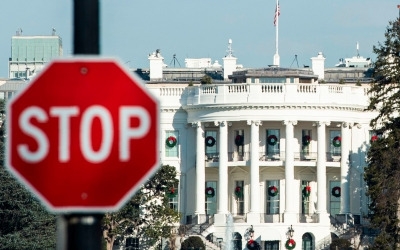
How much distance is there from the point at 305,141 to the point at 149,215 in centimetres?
1894

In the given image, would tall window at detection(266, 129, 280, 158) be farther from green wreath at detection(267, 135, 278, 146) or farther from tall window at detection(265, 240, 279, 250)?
tall window at detection(265, 240, 279, 250)

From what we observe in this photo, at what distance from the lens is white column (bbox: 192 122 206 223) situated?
128 m

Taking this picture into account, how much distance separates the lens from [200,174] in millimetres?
129375

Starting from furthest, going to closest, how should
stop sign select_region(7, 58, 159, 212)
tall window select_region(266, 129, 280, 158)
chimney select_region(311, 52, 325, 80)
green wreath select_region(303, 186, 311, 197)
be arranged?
chimney select_region(311, 52, 325, 80) → green wreath select_region(303, 186, 311, 197) → tall window select_region(266, 129, 280, 158) → stop sign select_region(7, 58, 159, 212)

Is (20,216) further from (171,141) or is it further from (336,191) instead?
(336,191)

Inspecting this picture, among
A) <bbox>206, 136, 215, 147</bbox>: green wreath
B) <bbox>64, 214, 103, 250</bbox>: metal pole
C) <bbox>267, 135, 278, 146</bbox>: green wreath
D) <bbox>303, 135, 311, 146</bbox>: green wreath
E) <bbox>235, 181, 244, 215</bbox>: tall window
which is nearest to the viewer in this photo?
<bbox>64, 214, 103, 250</bbox>: metal pole

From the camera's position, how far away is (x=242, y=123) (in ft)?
426

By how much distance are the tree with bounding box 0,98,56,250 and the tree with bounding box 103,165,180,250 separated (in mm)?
15684

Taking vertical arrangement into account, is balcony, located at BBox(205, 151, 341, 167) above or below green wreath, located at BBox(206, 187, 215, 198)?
above

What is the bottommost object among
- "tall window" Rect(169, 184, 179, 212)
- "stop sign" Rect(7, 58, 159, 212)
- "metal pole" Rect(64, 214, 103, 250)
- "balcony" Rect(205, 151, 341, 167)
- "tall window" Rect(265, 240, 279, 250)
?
"tall window" Rect(265, 240, 279, 250)

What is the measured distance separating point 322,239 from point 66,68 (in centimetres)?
11292

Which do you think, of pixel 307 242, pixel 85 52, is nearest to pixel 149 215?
pixel 307 242

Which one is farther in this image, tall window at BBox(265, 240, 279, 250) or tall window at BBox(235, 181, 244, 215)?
tall window at BBox(235, 181, 244, 215)

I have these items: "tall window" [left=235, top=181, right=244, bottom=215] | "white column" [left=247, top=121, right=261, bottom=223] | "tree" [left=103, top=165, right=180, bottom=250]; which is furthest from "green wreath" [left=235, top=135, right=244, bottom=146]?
"tree" [left=103, top=165, right=180, bottom=250]
